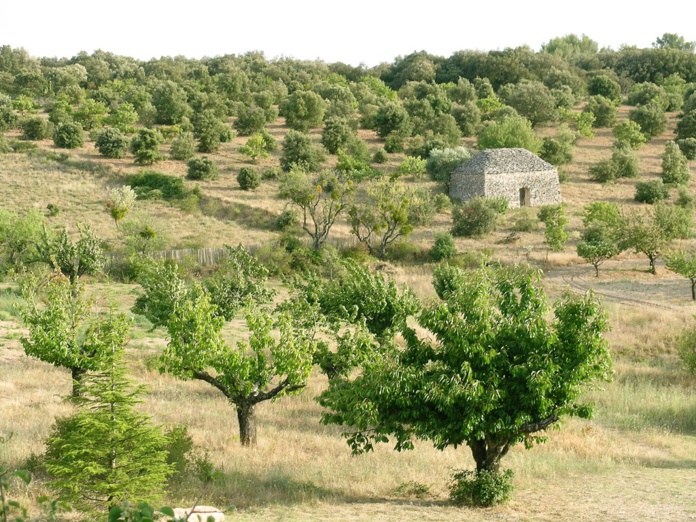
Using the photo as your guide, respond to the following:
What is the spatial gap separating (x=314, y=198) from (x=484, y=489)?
40.0 meters

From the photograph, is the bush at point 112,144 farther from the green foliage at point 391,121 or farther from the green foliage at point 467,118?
the green foliage at point 467,118

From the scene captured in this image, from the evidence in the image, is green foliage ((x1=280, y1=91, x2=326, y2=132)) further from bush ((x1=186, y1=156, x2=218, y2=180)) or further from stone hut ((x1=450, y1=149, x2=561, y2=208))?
stone hut ((x1=450, y1=149, x2=561, y2=208))

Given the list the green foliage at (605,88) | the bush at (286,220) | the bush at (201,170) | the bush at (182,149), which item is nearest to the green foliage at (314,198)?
the bush at (286,220)

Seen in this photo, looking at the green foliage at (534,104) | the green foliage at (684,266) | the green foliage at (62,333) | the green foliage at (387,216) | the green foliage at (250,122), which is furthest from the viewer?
the green foliage at (534,104)

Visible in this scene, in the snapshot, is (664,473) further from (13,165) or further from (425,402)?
(13,165)

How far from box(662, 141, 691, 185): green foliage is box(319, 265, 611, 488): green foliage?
2154 inches

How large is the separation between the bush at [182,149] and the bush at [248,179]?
7324 mm

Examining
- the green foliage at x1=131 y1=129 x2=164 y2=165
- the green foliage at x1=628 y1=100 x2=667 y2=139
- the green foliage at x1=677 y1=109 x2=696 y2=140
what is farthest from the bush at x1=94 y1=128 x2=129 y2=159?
the green foliage at x1=677 y1=109 x2=696 y2=140

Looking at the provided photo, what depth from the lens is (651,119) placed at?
7750 cm

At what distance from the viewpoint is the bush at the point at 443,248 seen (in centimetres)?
4912

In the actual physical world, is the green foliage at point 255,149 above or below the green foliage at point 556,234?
above

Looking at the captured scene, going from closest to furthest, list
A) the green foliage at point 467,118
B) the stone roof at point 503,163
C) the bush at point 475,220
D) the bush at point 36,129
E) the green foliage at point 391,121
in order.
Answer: the bush at point 475,220 < the stone roof at point 503,163 < the bush at point 36,129 < the green foliage at point 391,121 < the green foliage at point 467,118

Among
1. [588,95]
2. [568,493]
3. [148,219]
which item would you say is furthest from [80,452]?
[588,95]

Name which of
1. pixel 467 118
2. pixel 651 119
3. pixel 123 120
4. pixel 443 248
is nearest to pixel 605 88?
pixel 651 119
